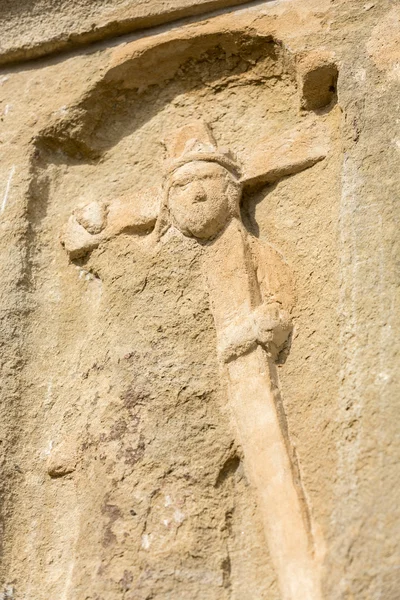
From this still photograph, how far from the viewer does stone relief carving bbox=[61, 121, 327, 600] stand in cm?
221

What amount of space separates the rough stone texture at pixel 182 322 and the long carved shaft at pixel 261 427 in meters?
0.04

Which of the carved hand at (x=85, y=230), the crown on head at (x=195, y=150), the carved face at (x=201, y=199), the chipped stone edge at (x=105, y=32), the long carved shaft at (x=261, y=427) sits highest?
the chipped stone edge at (x=105, y=32)

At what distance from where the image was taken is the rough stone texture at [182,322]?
224 centimetres

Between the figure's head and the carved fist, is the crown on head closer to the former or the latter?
the figure's head

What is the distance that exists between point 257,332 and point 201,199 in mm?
444

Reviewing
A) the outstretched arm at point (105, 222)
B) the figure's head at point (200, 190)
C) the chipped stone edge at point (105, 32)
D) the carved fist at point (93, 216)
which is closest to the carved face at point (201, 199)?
the figure's head at point (200, 190)

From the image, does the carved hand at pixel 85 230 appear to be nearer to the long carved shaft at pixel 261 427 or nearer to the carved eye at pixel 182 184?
the carved eye at pixel 182 184

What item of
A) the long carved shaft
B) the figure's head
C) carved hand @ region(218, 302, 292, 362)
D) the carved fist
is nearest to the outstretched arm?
the carved fist

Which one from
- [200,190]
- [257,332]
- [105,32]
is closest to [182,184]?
[200,190]

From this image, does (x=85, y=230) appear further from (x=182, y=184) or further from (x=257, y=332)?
(x=257, y=332)

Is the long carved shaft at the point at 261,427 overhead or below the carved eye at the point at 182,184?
below

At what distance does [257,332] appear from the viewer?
2451mm

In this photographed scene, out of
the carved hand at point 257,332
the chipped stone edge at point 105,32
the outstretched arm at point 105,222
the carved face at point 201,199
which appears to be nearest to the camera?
the carved hand at point 257,332

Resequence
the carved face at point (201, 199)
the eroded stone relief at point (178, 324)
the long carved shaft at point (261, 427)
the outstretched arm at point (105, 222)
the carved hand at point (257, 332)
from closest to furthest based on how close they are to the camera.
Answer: the long carved shaft at point (261, 427), the eroded stone relief at point (178, 324), the carved hand at point (257, 332), the carved face at point (201, 199), the outstretched arm at point (105, 222)
